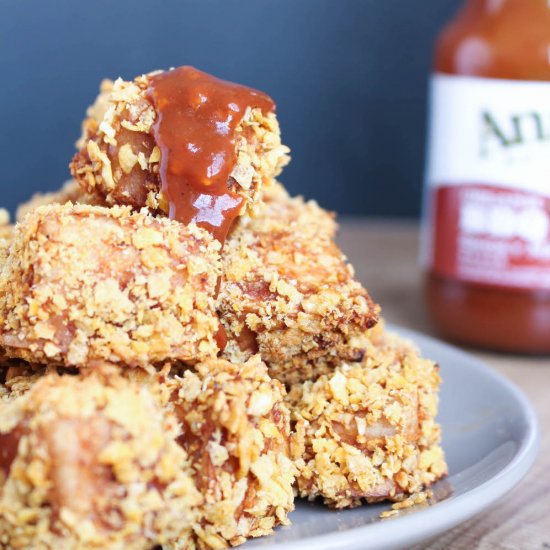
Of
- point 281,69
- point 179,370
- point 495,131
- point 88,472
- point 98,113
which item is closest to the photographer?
point 88,472

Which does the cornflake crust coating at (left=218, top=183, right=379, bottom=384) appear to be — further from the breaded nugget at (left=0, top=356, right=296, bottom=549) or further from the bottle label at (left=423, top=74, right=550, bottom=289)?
the bottle label at (left=423, top=74, right=550, bottom=289)

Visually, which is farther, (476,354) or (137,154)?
(476,354)

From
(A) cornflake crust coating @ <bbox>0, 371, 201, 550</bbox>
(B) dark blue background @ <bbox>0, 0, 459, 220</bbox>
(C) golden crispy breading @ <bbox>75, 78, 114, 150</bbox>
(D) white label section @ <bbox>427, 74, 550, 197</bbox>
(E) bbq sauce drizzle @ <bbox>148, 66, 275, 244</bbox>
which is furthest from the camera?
(B) dark blue background @ <bbox>0, 0, 459, 220</bbox>

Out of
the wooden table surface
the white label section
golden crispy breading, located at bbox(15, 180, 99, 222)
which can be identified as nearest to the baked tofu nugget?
golden crispy breading, located at bbox(15, 180, 99, 222)

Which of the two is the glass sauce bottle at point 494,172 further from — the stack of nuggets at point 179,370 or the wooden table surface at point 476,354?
the stack of nuggets at point 179,370

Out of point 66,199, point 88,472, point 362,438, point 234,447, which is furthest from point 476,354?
point 88,472

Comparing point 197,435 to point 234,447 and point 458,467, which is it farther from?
point 458,467
